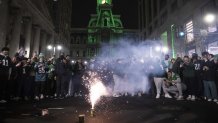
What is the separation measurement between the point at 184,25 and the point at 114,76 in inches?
780

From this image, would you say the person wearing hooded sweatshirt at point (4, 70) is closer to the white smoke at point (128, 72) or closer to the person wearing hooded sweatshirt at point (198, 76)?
the white smoke at point (128, 72)

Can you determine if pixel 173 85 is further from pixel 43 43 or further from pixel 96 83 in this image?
pixel 43 43

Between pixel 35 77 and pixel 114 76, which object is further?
pixel 114 76

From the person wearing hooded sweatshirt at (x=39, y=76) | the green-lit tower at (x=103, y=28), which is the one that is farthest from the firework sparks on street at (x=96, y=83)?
the green-lit tower at (x=103, y=28)

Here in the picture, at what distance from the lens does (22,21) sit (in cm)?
2886

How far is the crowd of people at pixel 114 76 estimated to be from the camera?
33.3ft

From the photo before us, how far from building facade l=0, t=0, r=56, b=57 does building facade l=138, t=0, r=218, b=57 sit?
18512 mm

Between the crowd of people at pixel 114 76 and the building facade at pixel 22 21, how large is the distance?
699 cm

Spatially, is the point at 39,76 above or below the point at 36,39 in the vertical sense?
below

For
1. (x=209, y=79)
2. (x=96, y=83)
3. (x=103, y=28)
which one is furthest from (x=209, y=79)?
(x=103, y=28)

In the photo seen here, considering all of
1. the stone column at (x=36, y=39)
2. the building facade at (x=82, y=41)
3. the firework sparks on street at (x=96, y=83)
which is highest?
the building facade at (x=82, y=41)

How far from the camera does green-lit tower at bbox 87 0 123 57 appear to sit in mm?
82375

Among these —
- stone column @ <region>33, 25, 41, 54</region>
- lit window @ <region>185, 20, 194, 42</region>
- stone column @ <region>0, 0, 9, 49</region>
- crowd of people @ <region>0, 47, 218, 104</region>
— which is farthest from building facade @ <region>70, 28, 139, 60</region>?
crowd of people @ <region>0, 47, 218, 104</region>

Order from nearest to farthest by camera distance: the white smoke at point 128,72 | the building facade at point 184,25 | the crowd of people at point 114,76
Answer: the crowd of people at point 114,76
the white smoke at point 128,72
the building facade at point 184,25
